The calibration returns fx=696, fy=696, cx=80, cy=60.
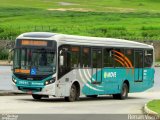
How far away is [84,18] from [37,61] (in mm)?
87149

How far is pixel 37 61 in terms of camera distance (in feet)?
90.1

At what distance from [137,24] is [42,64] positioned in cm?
8228

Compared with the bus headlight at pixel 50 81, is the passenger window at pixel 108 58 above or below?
above

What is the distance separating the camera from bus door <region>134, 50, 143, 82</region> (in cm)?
3416

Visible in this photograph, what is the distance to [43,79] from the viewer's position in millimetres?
27375

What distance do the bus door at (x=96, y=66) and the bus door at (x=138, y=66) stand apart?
3.62 metres

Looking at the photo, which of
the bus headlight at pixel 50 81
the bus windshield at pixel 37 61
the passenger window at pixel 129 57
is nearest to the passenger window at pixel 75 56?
the bus windshield at pixel 37 61

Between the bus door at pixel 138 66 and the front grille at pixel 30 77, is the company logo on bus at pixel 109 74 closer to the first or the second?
the bus door at pixel 138 66

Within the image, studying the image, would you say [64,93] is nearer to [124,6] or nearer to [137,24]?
[137,24]

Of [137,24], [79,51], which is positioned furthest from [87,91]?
[137,24]

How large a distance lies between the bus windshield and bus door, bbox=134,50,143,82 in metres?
7.67

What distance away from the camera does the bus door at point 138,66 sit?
112 ft

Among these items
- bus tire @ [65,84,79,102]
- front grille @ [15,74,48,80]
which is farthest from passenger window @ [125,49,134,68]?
front grille @ [15,74,48,80]

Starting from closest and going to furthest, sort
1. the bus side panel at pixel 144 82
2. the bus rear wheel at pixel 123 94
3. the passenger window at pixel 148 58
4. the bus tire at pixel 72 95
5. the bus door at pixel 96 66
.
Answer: the bus tire at pixel 72 95, the bus door at pixel 96 66, the bus rear wheel at pixel 123 94, the bus side panel at pixel 144 82, the passenger window at pixel 148 58
